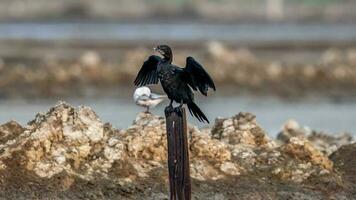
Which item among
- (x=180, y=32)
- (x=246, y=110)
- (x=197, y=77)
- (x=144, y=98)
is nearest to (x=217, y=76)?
(x=246, y=110)

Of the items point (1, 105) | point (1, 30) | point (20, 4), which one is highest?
point (20, 4)

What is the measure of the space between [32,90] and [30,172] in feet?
61.9

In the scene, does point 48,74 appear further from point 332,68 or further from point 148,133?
point 148,133

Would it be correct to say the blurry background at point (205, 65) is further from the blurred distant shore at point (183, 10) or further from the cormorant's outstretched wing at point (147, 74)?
the cormorant's outstretched wing at point (147, 74)

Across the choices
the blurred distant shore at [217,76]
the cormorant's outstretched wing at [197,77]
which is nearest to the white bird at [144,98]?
the cormorant's outstretched wing at [197,77]

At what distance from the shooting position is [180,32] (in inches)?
2484

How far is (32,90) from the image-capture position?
33.5 meters

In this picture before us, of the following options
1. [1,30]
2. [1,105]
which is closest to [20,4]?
[1,30]

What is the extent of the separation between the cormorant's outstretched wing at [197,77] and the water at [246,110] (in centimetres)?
1264

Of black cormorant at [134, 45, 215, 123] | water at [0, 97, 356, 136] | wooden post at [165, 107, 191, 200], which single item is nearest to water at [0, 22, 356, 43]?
water at [0, 97, 356, 136]

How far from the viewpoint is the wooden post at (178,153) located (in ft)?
44.1

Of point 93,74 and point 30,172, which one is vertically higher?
point 93,74

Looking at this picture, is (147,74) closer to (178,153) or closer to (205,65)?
(178,153)

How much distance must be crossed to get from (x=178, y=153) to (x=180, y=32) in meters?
49.7
